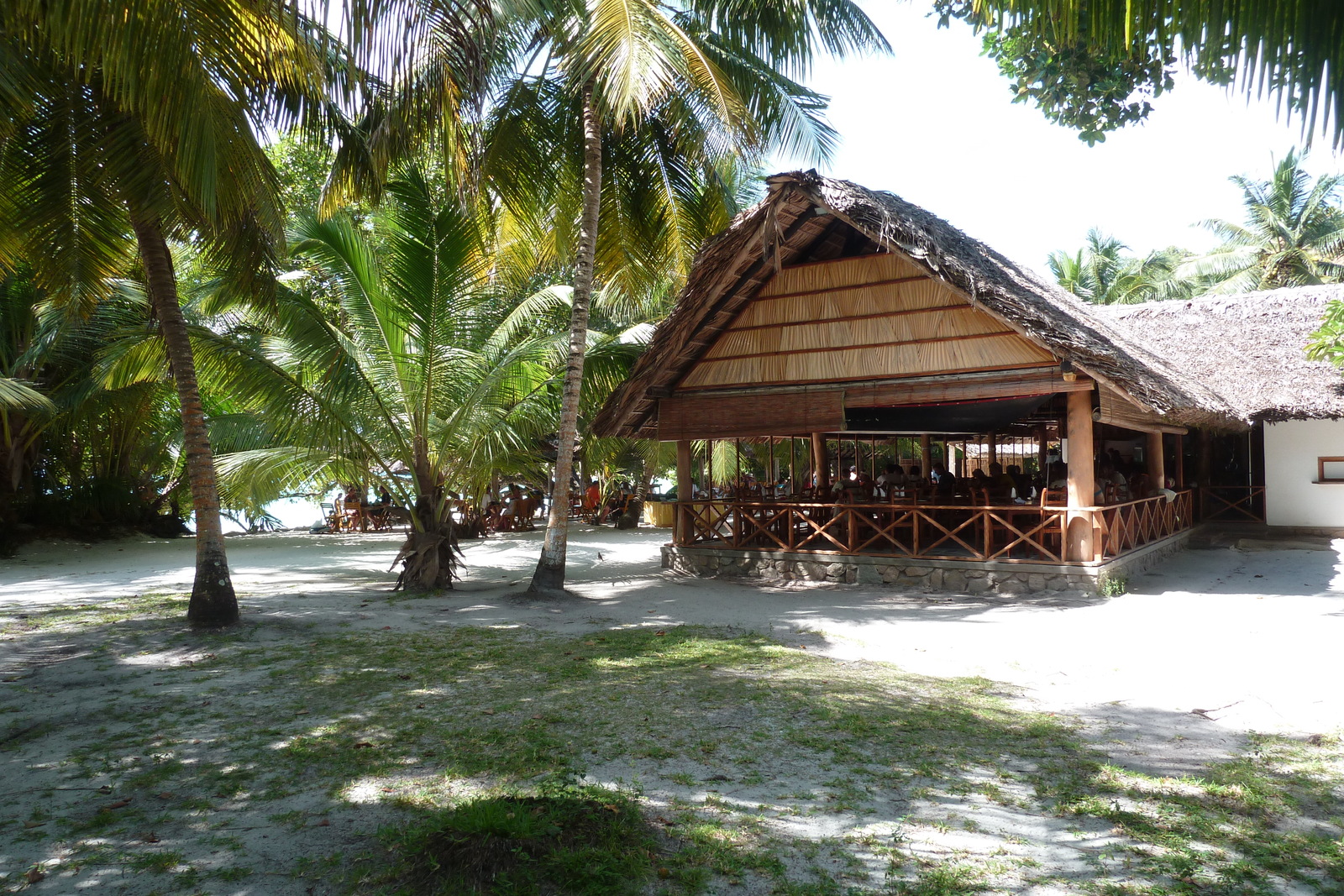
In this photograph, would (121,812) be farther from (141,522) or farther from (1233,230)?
(1233,230)

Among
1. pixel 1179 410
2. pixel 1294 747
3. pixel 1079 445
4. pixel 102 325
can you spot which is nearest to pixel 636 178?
pixel 1079 445

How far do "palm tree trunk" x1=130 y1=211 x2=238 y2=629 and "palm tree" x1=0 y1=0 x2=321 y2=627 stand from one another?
1 centimetres

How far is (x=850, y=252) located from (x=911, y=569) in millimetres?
4194

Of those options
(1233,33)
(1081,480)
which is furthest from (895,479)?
(1233,33)

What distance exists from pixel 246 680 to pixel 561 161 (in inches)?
267

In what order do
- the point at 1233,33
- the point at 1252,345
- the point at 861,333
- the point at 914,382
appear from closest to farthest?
the point at 1233,33 → the point at 914,382 → the point at 861,333 → the point at 1252,345

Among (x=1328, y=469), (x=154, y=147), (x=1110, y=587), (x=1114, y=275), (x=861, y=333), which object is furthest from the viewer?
(x=1114, y=275)

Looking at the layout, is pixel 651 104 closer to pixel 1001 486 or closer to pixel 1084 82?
pixel 1084 82

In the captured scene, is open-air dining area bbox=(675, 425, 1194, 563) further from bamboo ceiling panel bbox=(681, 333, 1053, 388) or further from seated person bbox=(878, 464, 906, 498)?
bamboo ceiling panel bbox=(681, 333, 1053, 388)

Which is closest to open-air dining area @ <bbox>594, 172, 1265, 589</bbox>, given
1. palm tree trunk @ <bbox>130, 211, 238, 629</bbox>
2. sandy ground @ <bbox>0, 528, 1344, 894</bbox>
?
sandy ground @ <bbox>0, 528, 1344, 894</bbox>

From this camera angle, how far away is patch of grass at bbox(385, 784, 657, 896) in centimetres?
296

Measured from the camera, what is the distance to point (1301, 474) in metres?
13.8

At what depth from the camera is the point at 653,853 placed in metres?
3.25

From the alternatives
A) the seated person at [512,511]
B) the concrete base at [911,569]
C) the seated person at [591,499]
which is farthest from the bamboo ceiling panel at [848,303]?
the seated person at [591,499]
